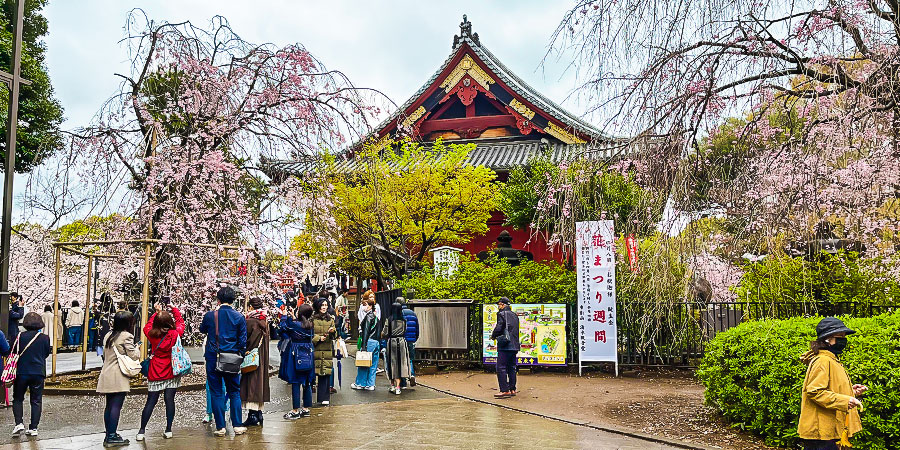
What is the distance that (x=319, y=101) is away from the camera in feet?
39.6

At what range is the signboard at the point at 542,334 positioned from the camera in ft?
46.1

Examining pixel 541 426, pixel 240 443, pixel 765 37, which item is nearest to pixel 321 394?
pixel 240 443

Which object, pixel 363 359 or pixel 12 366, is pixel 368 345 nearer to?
pixel 363 359

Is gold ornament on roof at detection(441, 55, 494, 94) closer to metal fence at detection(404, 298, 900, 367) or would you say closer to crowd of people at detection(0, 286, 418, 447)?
metal fence at detection(404, 298, 900, 367)

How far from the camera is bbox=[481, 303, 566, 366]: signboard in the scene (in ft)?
46.1

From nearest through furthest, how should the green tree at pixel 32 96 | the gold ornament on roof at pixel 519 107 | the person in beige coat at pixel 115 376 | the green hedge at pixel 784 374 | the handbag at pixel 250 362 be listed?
1. the green hedge at pixel 784 374
2. the person in beige coat at pixel 115 376
3. the handbag at pixel 250 362
4. the green tree at pixel 32 96
5. the gold ornament on roof at pixel 519 107

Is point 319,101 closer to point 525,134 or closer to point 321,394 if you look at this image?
point 321,394

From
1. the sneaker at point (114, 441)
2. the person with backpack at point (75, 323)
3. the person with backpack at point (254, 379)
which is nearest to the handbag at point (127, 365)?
the sneaker at point (114, 441)

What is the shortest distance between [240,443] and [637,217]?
545cm

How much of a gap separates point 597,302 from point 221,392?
7.95m

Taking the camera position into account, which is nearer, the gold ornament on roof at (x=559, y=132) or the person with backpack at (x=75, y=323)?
the person with backpack at (x=75, y=323)

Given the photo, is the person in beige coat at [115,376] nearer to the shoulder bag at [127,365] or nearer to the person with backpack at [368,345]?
the shoulder bag at [127,365]

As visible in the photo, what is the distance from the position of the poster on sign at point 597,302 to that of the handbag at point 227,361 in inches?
296

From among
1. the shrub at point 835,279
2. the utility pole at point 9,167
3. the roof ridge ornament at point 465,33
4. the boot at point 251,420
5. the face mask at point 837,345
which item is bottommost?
the boot at point 251,420
